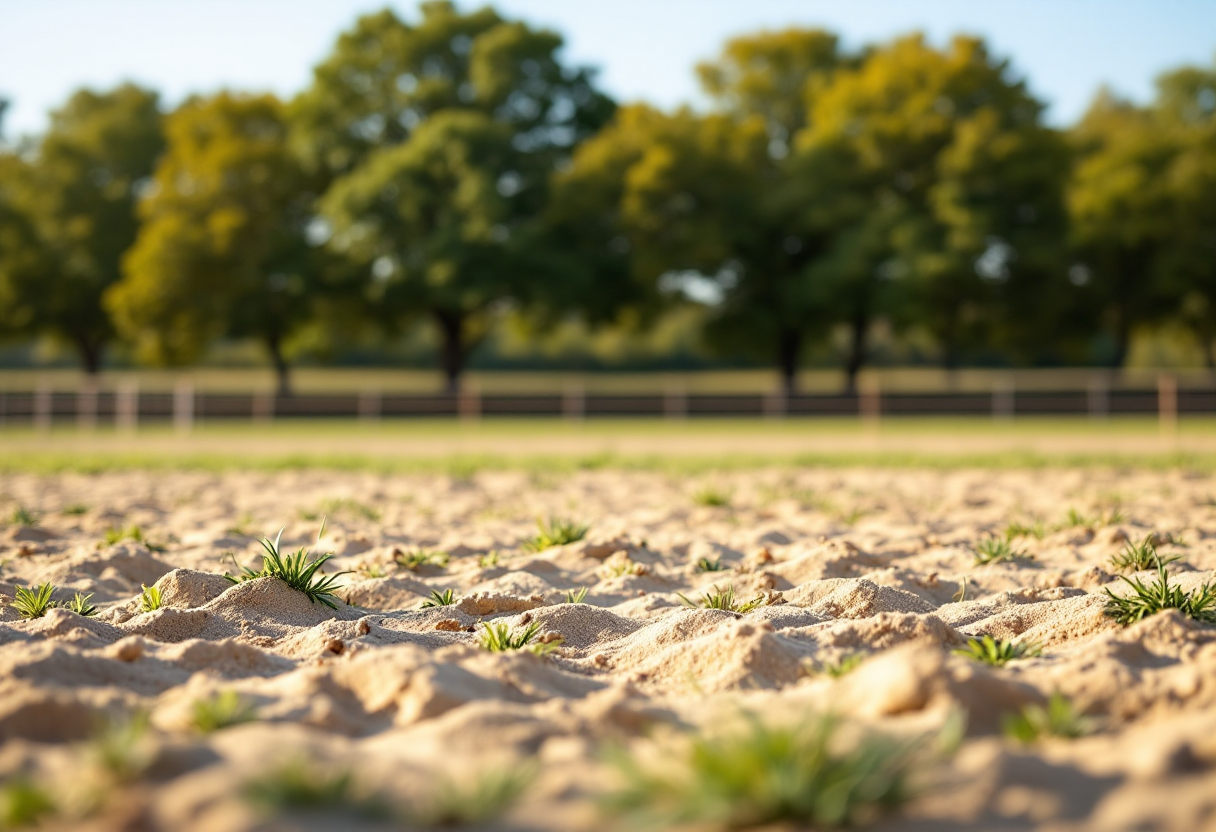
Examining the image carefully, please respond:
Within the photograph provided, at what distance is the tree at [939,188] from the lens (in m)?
30.9

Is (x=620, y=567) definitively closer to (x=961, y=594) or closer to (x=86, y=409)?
(x=961, y=594)

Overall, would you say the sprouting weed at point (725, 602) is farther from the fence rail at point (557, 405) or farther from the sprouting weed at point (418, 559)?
the fence rail at point (557, 405)

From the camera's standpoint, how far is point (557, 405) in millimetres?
29562

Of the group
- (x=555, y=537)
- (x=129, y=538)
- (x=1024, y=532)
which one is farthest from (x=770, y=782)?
(x=129, y=538)

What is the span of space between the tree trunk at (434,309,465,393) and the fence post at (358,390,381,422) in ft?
19.8

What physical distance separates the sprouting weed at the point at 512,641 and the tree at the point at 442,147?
28.5 metres

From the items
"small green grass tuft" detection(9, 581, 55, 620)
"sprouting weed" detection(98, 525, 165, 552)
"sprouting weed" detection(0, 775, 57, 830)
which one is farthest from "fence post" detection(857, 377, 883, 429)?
"sprouting weed" detection(0, 775, 57, 830)

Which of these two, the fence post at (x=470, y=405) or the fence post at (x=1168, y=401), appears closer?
the fence post at (x=1168, y=401)

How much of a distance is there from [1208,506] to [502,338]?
95976 mm

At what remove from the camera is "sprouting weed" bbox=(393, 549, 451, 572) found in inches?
199

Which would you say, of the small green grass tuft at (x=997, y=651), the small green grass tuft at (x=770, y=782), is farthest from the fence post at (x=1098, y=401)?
the small green grass tuft at (x=770, y=782)

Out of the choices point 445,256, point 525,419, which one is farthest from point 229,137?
point 525,419

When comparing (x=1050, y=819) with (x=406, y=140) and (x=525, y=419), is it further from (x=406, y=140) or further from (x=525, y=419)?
(x=406, y=140)

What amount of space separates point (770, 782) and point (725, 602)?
218cm
